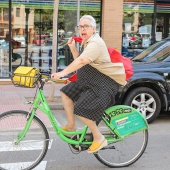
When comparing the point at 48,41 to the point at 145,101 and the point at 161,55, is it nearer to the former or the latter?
the point at 161,55

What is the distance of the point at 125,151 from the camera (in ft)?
16.7

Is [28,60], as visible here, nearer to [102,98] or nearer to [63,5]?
[63,5]

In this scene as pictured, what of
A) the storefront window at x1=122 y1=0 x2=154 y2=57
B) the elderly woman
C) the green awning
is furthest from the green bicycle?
the storefront window at x1=122 y1=0 x2=154 y2=57

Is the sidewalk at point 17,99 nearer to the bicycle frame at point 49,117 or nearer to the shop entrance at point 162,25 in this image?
the bicycle frame at point 49,117

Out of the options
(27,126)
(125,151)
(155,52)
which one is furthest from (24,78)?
(155,52)

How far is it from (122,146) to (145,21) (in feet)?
28.9

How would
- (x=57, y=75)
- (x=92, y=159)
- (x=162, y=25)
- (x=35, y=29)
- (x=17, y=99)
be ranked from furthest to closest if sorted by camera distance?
(x=162, y=25)
(x=35, y=29)
(x=17, y=99)
(x=92, y=159)
(x=57, y=75)

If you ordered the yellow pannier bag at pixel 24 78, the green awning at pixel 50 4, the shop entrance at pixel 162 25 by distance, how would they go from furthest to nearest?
the shop entrance at pixel 162 25 < the green awning at pixel 50 4 < the yellow pannier bag at pixel 24 78

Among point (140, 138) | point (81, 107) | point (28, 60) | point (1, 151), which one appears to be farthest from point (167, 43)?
point (28, 60)

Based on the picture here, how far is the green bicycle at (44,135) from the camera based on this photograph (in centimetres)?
453

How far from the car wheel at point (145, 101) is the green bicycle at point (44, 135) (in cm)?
227

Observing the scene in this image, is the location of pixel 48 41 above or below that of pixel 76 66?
above

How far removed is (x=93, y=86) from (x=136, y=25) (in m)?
9.04

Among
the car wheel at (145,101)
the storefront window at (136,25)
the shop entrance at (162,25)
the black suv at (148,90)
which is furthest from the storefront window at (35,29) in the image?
the car wheel at (145,101)
